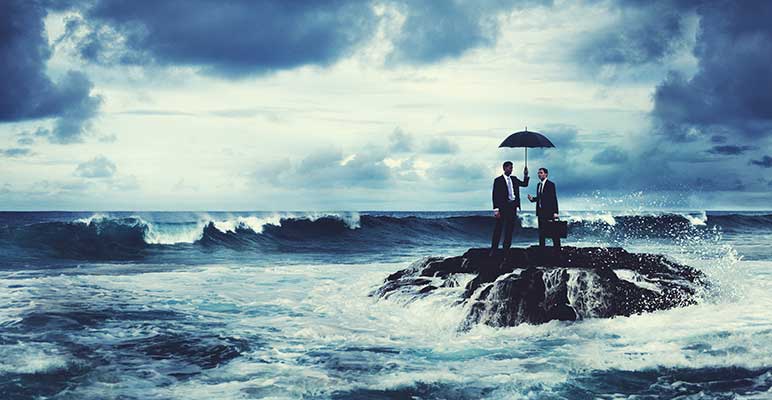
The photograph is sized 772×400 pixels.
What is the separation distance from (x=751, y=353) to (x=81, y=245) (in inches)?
1021

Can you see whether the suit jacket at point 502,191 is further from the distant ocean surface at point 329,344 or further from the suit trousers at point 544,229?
the distant ocean surface at point 329,344

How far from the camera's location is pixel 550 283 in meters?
11.6

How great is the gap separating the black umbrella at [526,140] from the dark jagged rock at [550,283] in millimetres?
2159

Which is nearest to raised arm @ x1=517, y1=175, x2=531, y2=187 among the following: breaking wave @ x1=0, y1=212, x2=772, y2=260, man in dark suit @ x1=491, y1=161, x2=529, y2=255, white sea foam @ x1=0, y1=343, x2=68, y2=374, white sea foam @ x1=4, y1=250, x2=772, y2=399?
man in dark suit @ x1=491, y1=161, x2=529, y2=255

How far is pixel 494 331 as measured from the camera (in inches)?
422

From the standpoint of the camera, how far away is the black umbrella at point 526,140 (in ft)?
45.0

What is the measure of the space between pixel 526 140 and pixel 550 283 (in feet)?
11.2

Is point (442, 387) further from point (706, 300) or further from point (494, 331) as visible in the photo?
point (706, 300)

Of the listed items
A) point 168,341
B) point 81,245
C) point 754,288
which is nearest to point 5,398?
point 168,341

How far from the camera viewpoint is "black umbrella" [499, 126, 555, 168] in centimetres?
1370

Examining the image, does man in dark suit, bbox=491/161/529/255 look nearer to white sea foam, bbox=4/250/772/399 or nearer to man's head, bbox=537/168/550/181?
man's head, bbox=537/168/550/181

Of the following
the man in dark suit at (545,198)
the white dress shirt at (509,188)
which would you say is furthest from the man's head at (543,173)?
the white dress shirt at (509,188)

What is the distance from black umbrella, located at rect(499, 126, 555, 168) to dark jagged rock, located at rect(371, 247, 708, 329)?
7.08 ft

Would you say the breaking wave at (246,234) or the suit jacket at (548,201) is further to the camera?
the breaking wave at (246,234)
